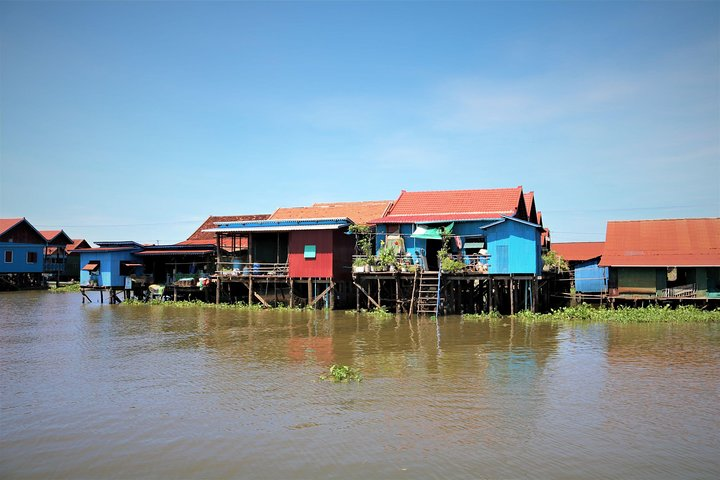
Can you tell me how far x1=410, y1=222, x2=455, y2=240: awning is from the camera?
2780cm

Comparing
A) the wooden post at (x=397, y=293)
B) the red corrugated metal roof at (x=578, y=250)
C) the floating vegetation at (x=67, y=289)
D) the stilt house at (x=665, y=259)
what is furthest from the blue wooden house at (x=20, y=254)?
the stilt house at (x=665, y=259)

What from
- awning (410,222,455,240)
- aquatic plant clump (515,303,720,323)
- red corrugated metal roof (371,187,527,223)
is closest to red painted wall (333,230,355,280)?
red corrugated metal roof (371,187,527,223)

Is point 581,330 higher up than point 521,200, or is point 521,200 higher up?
point 521,200

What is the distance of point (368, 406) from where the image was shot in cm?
1202

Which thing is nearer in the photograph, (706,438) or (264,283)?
(706,438)

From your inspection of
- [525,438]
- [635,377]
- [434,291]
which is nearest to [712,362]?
[635,377]

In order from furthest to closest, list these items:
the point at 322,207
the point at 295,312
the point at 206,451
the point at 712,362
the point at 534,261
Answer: the point at 322,207 < the point at 295,312 < the point at 534,261 < the point at 712,362 < the point at 206,451

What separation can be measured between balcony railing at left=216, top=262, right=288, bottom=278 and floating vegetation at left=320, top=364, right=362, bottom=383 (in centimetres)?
1760

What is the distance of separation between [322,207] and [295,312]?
10.2 metres

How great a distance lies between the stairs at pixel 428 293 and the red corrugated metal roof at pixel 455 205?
298 centimetres

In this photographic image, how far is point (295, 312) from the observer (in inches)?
1171

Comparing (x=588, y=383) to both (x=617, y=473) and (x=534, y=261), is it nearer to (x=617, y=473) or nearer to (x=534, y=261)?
(x=617, y=473)

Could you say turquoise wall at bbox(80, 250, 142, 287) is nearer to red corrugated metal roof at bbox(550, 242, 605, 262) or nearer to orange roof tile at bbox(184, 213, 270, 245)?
orange roof tile at bbox(184, 213, 270, 245)

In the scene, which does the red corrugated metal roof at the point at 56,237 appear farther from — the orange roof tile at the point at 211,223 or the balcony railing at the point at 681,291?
the balcony railing at the point at 681,291
